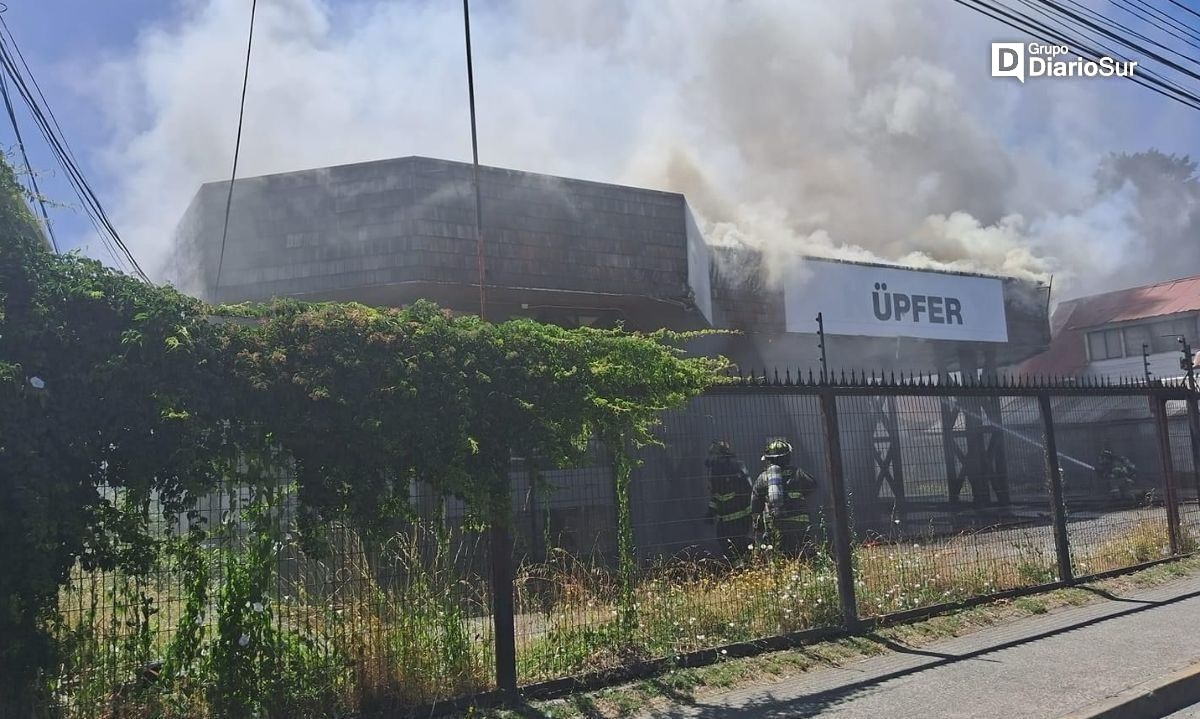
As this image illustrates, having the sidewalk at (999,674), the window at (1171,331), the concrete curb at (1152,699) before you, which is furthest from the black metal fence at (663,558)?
the window at (1171,331)

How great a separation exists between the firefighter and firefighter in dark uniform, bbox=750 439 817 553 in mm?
4127

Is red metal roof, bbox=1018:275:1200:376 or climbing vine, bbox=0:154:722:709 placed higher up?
red metal roof, bbox=1018:275:1200:376

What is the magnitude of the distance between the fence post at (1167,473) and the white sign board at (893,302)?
282 inches

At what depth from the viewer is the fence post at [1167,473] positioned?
10477mm

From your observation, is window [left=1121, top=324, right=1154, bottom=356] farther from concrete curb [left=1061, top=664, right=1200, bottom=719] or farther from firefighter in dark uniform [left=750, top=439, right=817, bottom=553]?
concrete curb [left=1061, top=664, right=1200, bottom=719]

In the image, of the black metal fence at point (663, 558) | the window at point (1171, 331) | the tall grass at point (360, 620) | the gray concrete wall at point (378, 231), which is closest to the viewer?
the tall grass at point (360, 620)

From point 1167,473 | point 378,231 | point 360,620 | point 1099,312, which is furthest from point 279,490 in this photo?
point 1099,312

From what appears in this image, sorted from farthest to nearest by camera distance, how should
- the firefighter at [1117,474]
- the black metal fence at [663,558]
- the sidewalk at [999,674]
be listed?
the firefighter at [1117,474]
the sidewalk at [999,674]
the black metal fence at [663,558]

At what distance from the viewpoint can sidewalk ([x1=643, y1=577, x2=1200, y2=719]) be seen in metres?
5.39

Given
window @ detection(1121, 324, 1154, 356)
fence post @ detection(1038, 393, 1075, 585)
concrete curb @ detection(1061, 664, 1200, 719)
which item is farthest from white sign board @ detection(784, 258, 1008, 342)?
window @ detection(1121, 324, 1154, 356)

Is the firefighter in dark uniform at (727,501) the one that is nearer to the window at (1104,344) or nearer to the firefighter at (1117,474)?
the firefighter at (1117,474)

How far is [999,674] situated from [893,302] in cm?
1306

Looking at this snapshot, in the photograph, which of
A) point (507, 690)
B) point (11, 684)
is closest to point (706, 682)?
point (507, 690)

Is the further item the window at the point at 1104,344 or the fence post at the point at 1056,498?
the window at the point at 1104,344
